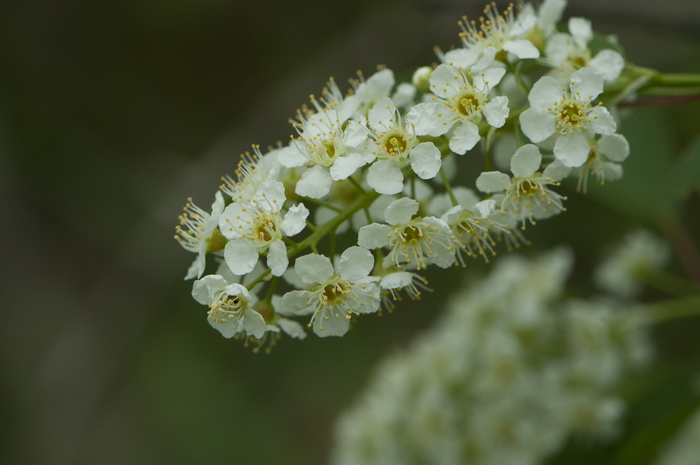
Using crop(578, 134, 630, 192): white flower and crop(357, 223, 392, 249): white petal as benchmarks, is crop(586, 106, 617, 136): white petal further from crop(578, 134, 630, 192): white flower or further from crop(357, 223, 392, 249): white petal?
crop(357, 223, 392, 249): white petal

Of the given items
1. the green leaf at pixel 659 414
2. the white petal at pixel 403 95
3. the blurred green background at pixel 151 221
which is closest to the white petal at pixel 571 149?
the white petal at pixel 403 95

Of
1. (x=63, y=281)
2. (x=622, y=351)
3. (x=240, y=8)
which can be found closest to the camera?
(x=622, y=351)

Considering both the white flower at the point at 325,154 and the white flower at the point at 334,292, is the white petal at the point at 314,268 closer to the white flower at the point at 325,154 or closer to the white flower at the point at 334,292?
the white flower at the point at 334,292

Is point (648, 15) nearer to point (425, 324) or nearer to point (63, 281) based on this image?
point (425, 324)

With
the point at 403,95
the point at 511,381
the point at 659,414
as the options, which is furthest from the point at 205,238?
the point at 659,414

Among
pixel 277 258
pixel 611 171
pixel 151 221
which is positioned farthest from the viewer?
pixel 151 221

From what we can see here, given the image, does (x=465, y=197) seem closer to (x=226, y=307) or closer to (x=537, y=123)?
(x=537, y=123)

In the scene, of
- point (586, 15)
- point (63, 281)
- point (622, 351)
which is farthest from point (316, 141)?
point (63, 281)
